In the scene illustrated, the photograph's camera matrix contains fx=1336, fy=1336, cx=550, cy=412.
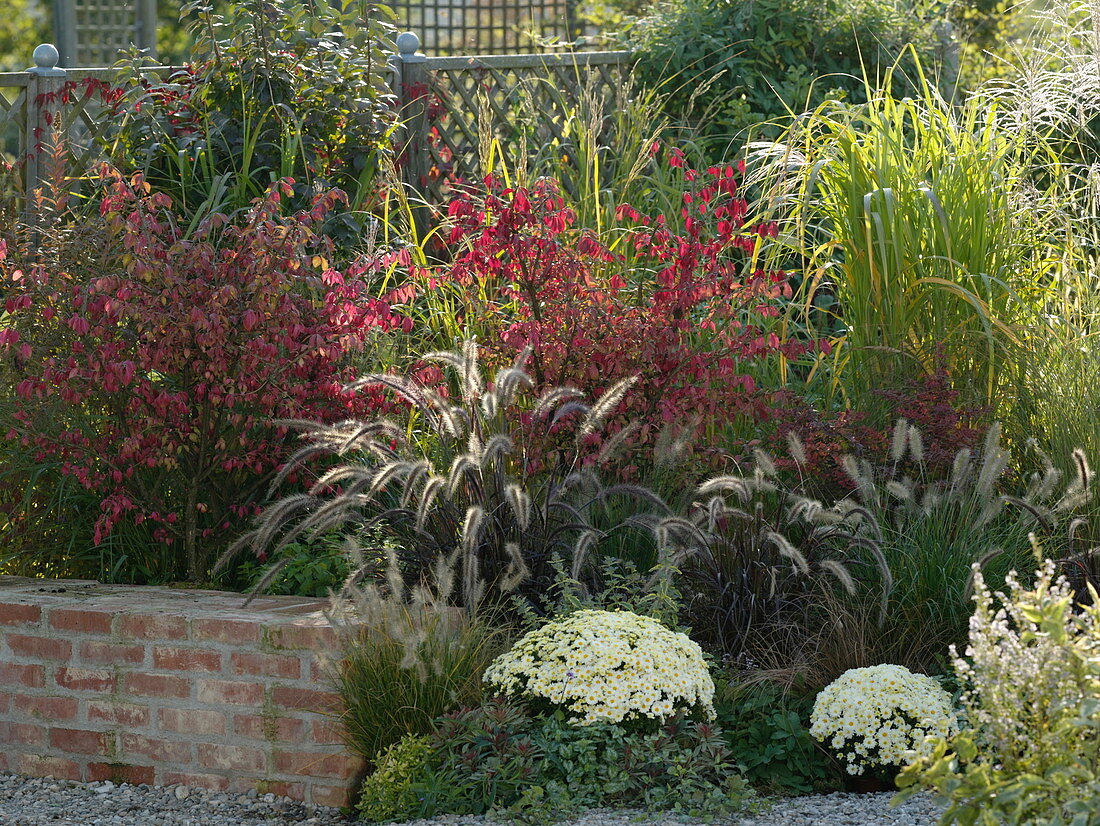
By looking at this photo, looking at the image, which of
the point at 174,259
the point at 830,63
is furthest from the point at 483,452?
the point at 830,63

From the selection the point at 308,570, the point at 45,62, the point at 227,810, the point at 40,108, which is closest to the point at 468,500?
the point at 308,570

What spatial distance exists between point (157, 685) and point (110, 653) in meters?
0.19

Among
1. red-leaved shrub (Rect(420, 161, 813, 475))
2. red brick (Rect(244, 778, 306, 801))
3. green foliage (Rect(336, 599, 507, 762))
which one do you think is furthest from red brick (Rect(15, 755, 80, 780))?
red-leaved shrub (Rect(420, 161, 813, 475))

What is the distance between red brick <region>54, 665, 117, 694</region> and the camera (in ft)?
13.4

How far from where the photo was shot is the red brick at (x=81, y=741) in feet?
13.5

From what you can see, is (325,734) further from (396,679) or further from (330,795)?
(396,679)

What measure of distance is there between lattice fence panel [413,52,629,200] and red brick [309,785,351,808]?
4.04m

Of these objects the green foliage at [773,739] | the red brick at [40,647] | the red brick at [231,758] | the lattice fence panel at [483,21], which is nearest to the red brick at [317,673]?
the red brick at [231,758]

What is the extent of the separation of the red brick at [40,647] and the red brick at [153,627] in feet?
0.75

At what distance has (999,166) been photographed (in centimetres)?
561

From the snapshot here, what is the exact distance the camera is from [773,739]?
3785mm

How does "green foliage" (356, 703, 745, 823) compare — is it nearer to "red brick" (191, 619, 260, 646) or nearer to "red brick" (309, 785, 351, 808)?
"red brick" (309, 785, 351, 808)

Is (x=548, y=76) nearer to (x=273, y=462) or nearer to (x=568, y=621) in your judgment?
(x=273, y=462)

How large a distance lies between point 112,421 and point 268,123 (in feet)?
7.08
